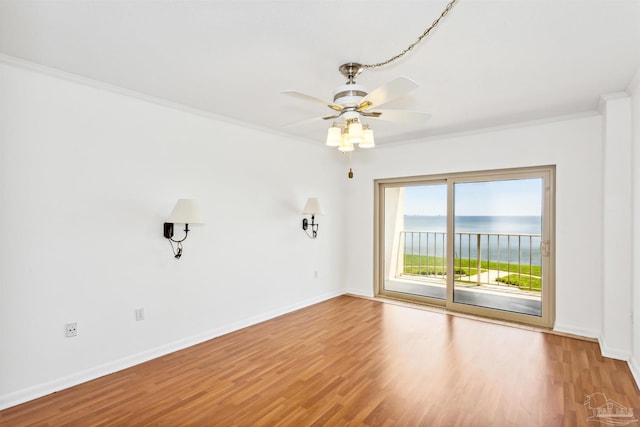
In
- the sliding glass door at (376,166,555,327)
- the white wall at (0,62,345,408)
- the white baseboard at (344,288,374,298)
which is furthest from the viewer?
the white baseboard at (344,288,374,298)

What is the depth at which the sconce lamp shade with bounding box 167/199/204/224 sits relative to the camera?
313cm

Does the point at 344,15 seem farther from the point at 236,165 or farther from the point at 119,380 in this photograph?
the point at 119,380

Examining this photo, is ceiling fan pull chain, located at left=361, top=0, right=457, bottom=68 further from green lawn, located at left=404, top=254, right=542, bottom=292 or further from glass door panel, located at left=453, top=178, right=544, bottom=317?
green lawn, located at left=404, top=254, right=542, bottom=292

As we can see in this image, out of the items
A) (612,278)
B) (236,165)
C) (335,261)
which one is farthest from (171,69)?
(612,278)

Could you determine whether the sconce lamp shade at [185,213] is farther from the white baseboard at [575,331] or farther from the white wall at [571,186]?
the white baseboard at [575,331]

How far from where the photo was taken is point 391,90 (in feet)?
6.46

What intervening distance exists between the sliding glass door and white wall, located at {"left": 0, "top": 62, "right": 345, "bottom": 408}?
2.23 meters

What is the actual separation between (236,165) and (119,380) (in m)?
2.42

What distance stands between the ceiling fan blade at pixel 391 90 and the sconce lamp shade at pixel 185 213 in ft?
6.28

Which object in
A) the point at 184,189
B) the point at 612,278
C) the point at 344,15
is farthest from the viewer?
the point at 184,189

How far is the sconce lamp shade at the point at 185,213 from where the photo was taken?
3135mm

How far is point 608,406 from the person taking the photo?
240cm

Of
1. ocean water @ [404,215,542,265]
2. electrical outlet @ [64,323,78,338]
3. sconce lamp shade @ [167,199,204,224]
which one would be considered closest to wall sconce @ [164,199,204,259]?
sconce lamp shade @ [167,199,204,224]

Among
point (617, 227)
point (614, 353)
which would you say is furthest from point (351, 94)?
point (614, 353)
